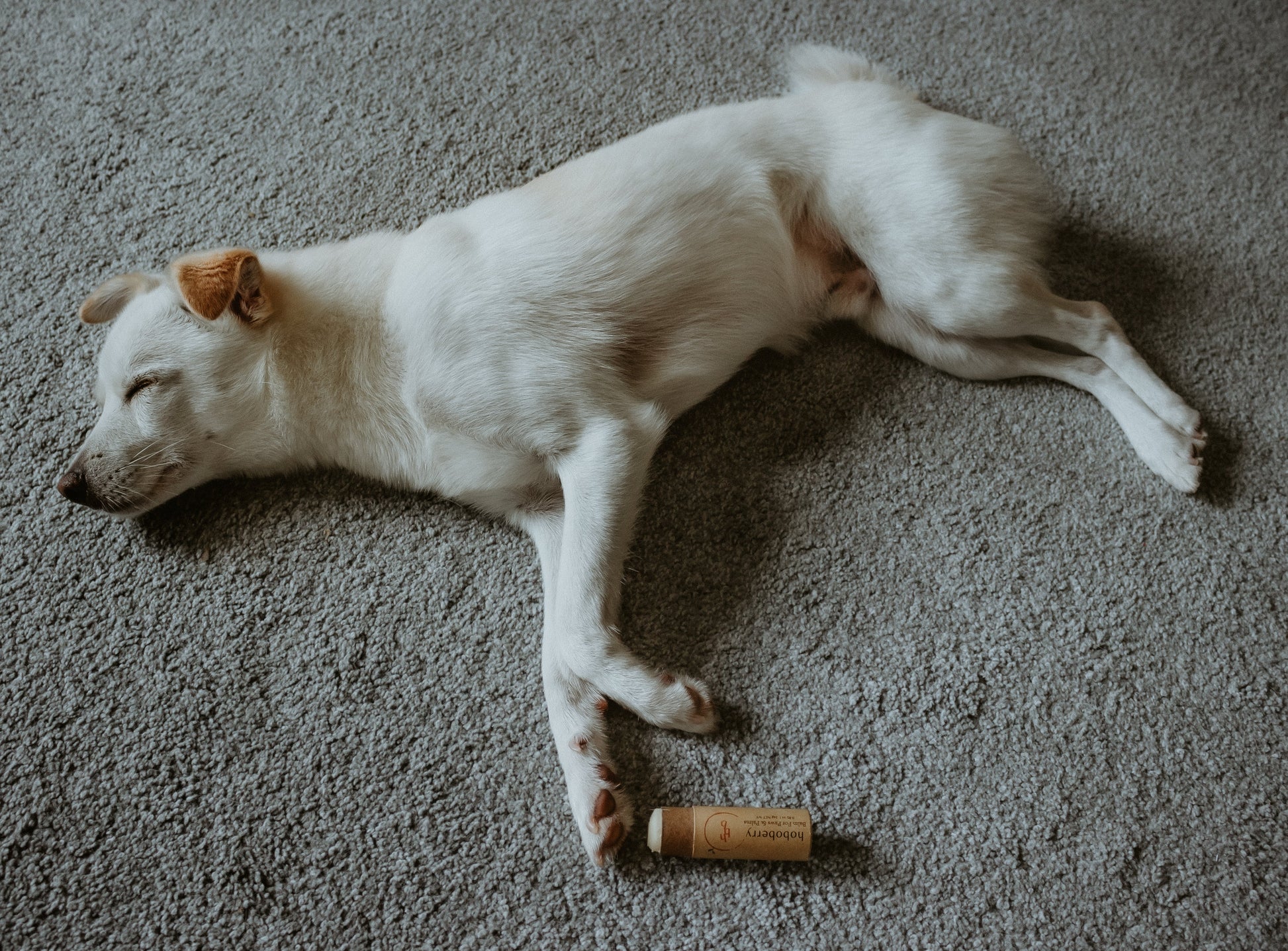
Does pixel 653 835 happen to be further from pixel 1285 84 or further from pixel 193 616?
pixel 1285 84

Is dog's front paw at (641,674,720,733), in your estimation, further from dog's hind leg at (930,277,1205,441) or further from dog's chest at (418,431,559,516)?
dog's hind leg at (930,277,1205,441)

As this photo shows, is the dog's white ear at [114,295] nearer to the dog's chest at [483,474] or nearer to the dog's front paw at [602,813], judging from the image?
the dog's chest at [483,474]

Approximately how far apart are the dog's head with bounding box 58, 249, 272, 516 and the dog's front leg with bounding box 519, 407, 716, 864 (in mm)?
656

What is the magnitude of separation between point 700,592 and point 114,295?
1363 millimetres

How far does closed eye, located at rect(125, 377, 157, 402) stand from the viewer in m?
1.55

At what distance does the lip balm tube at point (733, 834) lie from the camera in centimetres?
134

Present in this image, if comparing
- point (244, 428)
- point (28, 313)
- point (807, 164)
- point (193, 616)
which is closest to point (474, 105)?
point (807, 164)

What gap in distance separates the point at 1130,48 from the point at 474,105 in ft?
5.70

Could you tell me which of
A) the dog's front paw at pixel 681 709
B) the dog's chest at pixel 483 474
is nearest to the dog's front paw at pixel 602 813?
the dog's front paw at pixel 681 709

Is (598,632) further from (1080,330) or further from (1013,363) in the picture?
(1080,330)

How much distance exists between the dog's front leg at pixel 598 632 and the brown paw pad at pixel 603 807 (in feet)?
0.06

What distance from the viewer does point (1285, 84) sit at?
204 centimetres

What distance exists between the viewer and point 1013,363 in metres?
1.75

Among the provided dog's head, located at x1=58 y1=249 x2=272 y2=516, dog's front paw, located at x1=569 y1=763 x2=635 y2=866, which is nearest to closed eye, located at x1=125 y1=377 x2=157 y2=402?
dog's head, located at x1=58 y1=249 x2=272 y2=516
